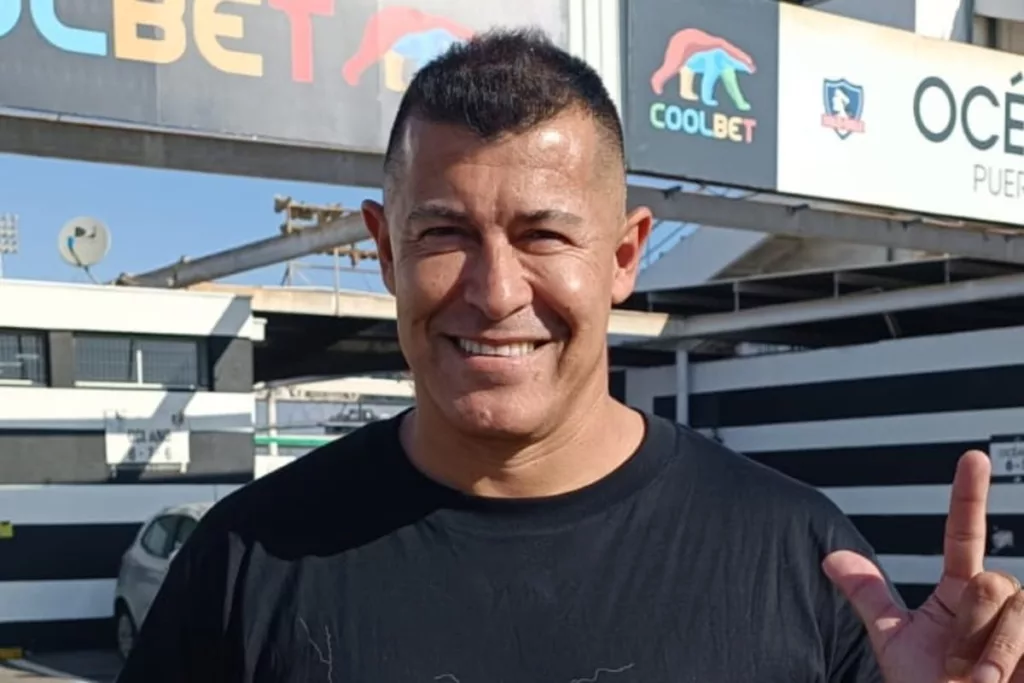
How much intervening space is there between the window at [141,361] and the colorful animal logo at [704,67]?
6.40 meters

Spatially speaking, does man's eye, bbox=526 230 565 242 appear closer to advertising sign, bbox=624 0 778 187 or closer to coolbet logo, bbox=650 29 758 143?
advertising sign, bbox=624 0 778 187

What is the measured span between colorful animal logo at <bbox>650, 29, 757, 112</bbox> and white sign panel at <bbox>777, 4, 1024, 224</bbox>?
422 mm

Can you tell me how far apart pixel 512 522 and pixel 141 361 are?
11.3 metres

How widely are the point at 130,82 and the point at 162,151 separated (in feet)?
1.49

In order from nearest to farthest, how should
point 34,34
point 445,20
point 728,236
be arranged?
point 34,34 → point 445,20 → point 728,236

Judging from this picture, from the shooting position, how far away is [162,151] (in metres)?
6.96

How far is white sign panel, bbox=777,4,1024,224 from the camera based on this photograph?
8820mm

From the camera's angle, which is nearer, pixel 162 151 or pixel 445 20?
pixel 162 151

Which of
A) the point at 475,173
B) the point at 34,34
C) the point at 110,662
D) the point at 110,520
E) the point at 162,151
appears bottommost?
the point at 110,662

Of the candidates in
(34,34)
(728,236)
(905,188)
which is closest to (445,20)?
(34,34)

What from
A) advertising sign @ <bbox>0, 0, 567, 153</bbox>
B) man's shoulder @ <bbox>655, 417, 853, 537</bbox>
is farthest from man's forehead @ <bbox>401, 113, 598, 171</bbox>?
advertising sign @ <bbox>0, 0, 567, 153</bbox>

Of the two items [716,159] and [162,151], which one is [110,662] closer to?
[162,151]

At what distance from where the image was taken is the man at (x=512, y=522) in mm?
1689

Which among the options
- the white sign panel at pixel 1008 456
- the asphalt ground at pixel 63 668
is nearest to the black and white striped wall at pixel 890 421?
the white sign panel at pixel 1008 456
